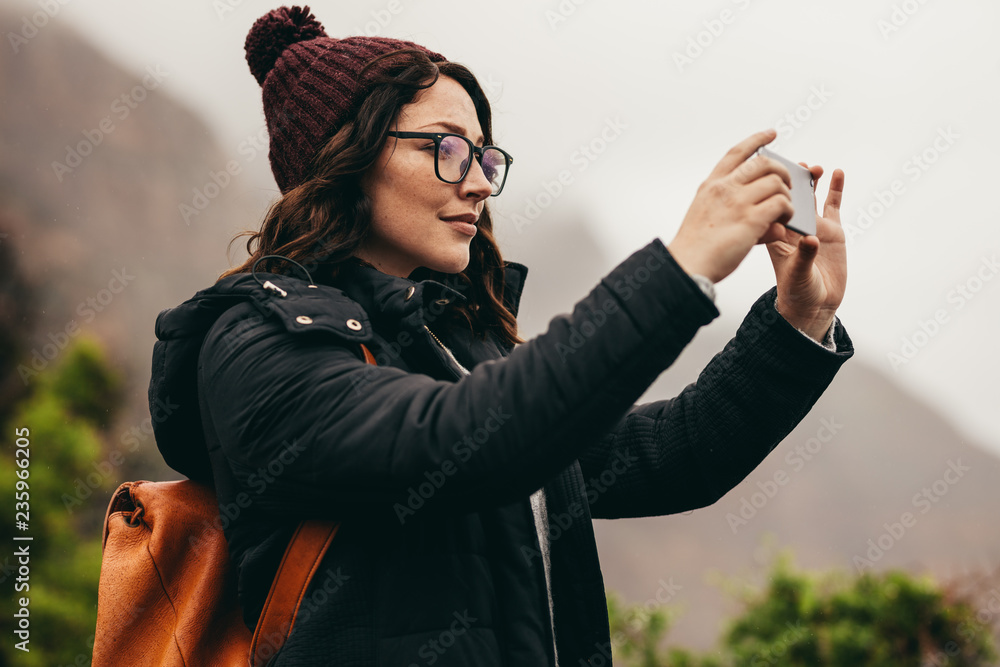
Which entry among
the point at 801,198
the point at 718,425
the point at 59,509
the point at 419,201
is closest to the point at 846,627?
the point at 718,425

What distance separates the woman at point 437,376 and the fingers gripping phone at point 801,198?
47mm

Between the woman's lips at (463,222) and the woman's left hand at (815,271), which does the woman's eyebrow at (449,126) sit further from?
the woman's left hand at (815,271)

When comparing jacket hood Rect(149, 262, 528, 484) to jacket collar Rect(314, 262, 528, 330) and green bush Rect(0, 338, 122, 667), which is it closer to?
jacket collar Rect(314, 262, 528, 330)

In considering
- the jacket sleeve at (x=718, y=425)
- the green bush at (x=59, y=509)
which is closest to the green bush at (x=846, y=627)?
the jacket sleeve at (x=718, y=425)

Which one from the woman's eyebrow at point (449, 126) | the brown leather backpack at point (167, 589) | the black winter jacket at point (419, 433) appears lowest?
the brown leather backpack at point (167, 589)

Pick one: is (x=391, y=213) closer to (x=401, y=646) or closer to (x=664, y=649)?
(x=401, y=646)

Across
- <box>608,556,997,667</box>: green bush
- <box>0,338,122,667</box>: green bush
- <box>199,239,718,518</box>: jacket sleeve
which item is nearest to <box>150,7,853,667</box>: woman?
<box>199,239,718,518</box>: jacket sleeve

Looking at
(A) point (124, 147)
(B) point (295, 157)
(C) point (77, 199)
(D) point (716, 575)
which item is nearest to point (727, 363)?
(B) point (295, 157)

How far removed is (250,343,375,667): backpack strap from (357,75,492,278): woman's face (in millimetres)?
587

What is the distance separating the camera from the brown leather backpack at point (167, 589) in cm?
125

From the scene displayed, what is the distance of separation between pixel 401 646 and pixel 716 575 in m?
3.81

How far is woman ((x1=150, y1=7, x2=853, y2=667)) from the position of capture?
97cm

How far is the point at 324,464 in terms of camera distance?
1016 millimetres

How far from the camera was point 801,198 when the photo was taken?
124 cm
